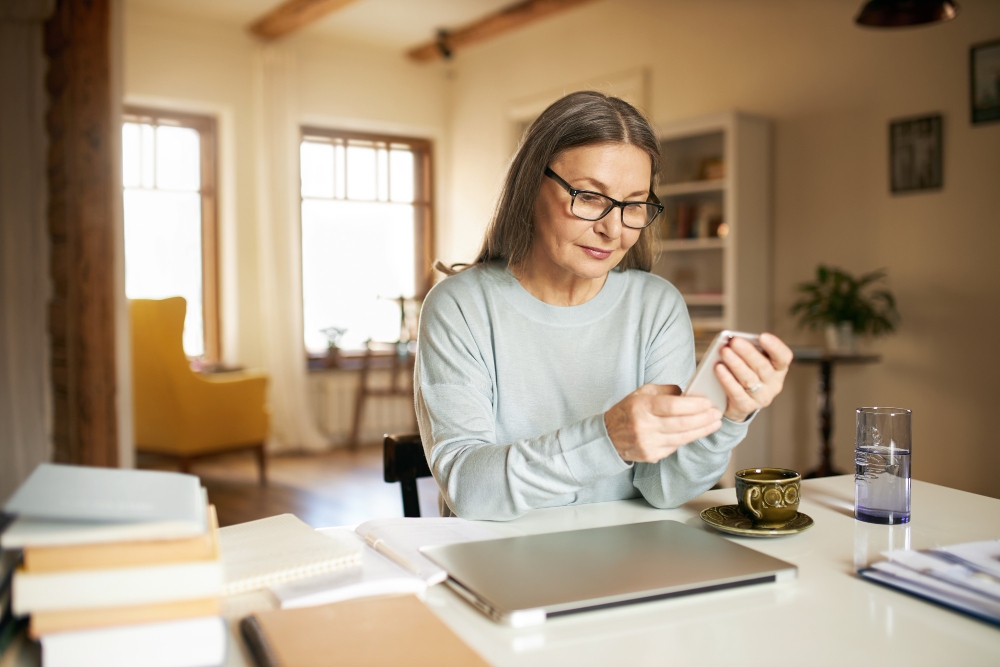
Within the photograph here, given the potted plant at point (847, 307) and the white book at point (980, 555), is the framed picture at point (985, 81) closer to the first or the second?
the potted plant at point (847, 307)

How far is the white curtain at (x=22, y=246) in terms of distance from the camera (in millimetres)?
3041

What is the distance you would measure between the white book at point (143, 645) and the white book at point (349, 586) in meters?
0.13

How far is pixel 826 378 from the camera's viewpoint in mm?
3939

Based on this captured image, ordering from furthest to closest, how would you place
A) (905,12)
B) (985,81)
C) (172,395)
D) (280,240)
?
(280,240), (172,395), (985,81), (905,12)

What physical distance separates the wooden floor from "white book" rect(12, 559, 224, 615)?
10.5ft

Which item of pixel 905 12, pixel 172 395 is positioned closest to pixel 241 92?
pixel 172 395

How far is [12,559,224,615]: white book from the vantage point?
638mm

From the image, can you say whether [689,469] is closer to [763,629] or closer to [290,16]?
[763,629]

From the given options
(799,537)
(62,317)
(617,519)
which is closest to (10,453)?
(62,317)

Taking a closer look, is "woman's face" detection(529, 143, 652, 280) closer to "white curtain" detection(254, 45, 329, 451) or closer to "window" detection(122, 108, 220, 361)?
"window" detection(122, 108, 220, 361)

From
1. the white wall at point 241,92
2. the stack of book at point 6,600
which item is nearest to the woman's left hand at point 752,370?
the stack of book at point 6,600

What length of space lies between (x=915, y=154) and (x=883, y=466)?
3.18m

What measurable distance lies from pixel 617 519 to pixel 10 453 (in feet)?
8.95

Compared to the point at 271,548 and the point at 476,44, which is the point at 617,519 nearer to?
the point at 271,548
